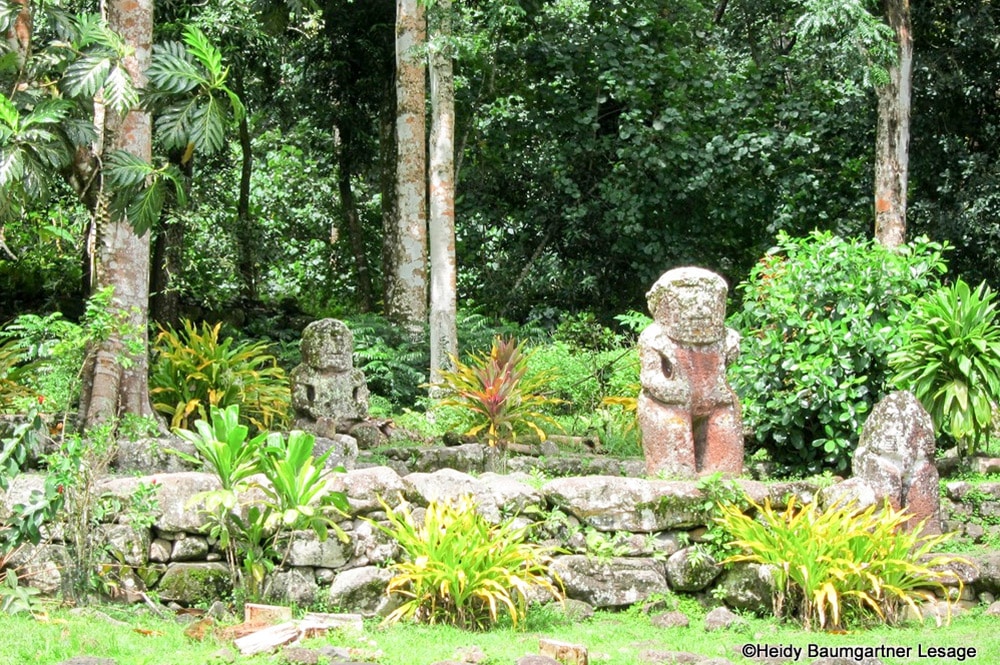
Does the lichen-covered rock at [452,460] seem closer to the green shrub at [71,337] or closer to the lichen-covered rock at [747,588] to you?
the green shrub at [71,337]

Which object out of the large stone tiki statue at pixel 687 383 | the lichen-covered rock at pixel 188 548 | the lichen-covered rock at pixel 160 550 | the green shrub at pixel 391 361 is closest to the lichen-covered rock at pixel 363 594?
the lichen-covered rock at pixel 188 548

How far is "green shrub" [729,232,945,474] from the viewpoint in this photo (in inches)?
377

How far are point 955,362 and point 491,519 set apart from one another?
3.75m

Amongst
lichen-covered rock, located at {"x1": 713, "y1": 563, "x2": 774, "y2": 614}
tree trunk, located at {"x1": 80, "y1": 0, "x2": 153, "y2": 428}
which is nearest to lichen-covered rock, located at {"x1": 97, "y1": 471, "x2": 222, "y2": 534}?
tree trunk, located at {"x1": 80, "y1": 0, "x2": 153, "y2": 428}

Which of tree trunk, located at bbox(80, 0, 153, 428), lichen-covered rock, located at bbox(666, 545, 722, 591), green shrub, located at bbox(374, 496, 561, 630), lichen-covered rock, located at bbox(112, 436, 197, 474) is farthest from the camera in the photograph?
tree trunk, located at bbox(80, 0, 153, 428)

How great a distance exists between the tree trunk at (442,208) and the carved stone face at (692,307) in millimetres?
4857

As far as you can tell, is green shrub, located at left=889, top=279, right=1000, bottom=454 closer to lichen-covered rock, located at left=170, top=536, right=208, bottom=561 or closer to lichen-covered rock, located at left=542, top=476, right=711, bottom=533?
lichen-covered rock, located at left=542, top=476, right=711, bottom=533

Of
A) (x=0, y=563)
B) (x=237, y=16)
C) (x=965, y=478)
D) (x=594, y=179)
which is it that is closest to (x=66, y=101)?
(x=0, y=563)

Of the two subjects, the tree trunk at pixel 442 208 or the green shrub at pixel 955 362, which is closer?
the green shrub at pixel 955 362

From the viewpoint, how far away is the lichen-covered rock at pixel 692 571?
8055 millimetres

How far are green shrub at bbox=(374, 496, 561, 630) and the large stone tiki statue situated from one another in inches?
64.8

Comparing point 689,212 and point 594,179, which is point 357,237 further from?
point 689,212

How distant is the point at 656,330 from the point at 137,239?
4.43m

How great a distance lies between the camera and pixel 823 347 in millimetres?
9797
